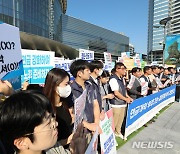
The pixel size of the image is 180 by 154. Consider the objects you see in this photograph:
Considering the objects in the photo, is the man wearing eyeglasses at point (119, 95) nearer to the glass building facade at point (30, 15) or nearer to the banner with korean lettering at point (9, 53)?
the banner with korean lettering at point (9, 53)

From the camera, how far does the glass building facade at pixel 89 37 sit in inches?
3076

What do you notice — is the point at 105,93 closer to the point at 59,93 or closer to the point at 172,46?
the point at 59,93

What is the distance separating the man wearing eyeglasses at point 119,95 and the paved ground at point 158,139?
47cm

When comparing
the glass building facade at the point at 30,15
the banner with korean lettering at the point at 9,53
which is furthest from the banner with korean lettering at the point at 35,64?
the glass building facade at the point at 30,15

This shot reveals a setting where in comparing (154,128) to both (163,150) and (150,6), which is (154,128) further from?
(150,6)

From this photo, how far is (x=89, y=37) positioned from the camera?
9025cm

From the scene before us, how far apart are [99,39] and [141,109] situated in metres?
92.1

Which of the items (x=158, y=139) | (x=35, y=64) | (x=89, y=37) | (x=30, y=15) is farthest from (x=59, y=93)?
(x=89, y=37)

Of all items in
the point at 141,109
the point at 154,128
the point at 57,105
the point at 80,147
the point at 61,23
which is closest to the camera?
the point at 80,147

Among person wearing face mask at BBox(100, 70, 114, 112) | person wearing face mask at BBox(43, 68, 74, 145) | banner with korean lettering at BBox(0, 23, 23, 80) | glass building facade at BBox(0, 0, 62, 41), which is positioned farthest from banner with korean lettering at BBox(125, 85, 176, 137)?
glass building facade at BBox(0, 0, 62, 41)

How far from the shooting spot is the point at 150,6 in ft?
325

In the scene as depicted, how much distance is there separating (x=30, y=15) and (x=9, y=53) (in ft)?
150

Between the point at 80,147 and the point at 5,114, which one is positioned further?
the point at 80,147

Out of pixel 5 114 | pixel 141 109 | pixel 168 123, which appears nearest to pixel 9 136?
pixel 5 114
